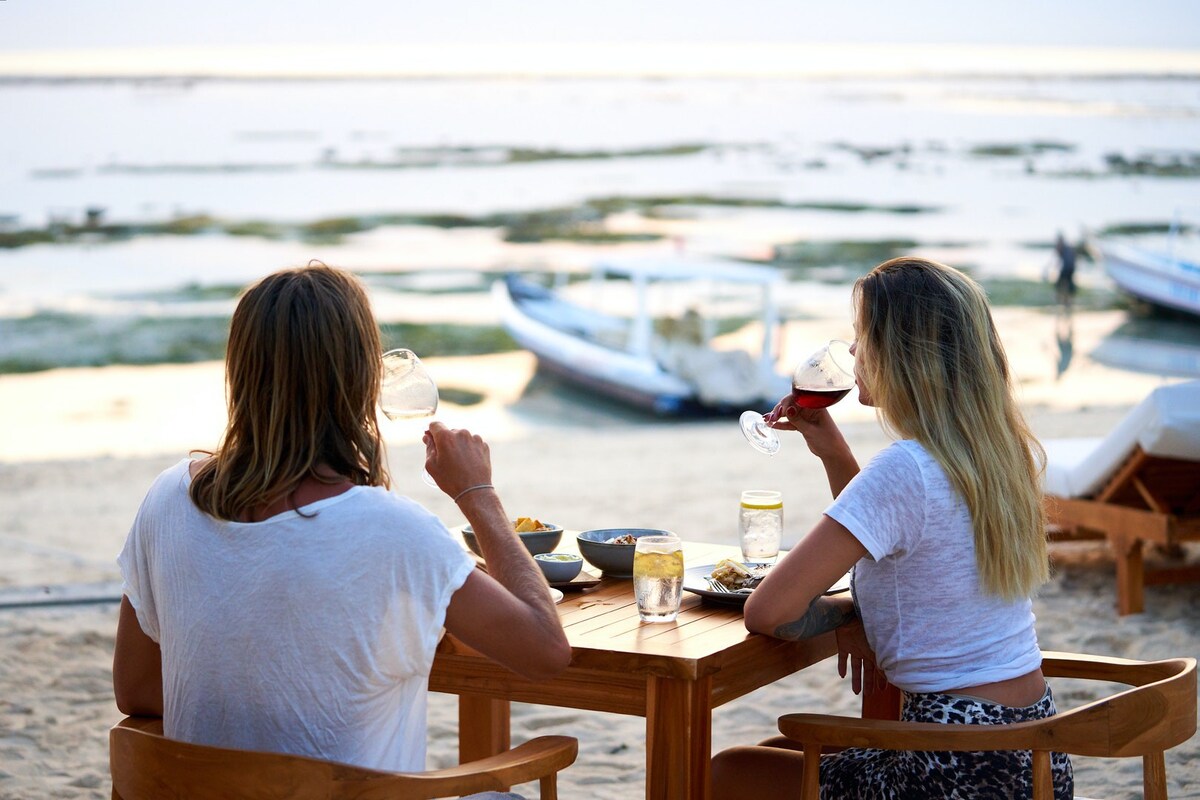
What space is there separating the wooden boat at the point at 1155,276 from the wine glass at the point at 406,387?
21.6 meters

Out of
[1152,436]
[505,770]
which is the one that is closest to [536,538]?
[505,770]

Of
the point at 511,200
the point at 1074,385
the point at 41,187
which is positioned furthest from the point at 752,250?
the point at 41,187

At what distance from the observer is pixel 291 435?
1.79 metres

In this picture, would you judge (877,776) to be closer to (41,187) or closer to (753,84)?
(41,187)

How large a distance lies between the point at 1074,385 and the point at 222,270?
16549mm

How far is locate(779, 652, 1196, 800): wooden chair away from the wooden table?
135 millimetres

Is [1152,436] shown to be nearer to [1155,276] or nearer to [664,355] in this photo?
[664,355]

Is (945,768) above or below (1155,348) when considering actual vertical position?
above

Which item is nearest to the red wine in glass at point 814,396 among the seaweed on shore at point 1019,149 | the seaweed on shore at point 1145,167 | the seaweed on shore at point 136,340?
the seaweed on shore at point 136,340

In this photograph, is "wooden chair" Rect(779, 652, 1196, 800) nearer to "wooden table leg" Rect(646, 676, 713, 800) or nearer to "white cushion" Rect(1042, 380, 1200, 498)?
"wooden table leg" Rect(646, 676, 713, 800)

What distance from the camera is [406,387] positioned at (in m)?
2.21

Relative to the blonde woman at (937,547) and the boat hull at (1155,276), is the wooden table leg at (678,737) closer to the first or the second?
the blonde woman at (937,547)

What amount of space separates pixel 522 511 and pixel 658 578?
5.55 metres

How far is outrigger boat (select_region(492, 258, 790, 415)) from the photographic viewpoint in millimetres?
15078
